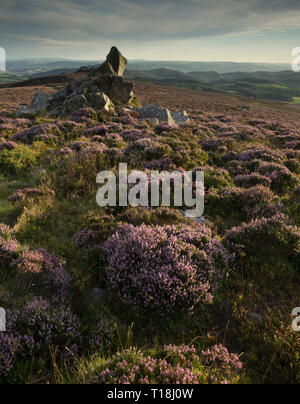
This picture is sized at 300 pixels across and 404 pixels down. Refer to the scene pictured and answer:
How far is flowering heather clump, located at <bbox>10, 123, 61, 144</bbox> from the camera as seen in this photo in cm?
1261

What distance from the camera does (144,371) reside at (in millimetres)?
2596

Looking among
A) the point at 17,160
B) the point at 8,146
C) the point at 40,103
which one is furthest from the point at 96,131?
the point at 40,103

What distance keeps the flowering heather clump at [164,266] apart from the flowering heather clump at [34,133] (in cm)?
1052

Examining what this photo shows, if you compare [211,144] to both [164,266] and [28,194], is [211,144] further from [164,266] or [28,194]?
[164,266]

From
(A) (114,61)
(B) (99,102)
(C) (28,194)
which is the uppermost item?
(A) (114,61)

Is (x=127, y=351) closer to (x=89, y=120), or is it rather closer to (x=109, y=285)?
(x=109, y=285)

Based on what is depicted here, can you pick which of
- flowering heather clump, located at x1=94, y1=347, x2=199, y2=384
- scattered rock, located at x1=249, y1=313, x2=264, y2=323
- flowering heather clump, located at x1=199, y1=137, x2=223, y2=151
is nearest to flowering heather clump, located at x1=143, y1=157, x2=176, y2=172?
flowering heather clump, located at x1=199, y1=137, x2=223, y2=151

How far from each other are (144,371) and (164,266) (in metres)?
1.56

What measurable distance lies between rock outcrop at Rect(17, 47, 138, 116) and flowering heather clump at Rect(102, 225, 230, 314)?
18156mm

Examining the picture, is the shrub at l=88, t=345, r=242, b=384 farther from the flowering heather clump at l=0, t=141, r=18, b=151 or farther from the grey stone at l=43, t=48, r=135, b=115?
the grey stone at l=43, t=48, r=135, b=115

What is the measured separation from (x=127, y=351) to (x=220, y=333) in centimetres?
146

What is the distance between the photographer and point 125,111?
21.1 metres
